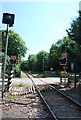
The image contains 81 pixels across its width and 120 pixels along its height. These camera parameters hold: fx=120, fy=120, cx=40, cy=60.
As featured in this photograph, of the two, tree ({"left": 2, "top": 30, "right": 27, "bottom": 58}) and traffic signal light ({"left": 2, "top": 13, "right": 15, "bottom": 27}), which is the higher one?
tree ({"left": 2, "top": 30, "right": 27, "bottom": 58})

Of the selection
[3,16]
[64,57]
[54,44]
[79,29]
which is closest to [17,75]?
[64,57]

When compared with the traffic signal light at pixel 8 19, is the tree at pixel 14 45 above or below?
above

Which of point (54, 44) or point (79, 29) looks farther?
point (54, 44)

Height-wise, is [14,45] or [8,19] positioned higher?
[14,45]

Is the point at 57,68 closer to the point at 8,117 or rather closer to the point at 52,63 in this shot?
the point at 52,63

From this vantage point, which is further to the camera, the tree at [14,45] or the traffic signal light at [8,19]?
the tree at [14,45]

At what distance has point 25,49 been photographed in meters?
34.5

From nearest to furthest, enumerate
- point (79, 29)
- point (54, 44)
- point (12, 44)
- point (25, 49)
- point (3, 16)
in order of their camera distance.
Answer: point (3, 16) → point (79, 29) → point (12, 44) → point (25, 49) → point (54, 44)

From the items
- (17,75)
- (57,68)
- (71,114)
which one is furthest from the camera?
(57,68)

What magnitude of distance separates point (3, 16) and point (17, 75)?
2108 centimetres

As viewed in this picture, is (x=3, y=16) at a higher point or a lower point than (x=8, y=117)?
higher

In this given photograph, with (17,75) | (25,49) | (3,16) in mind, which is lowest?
(17,75)

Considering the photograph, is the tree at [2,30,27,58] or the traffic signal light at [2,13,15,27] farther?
the tree at [2,30,27,58]

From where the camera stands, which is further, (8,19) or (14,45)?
(14,45)
